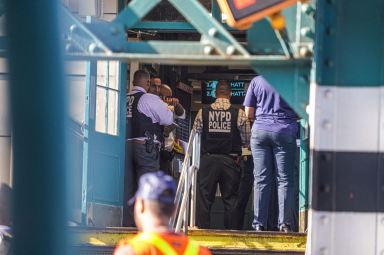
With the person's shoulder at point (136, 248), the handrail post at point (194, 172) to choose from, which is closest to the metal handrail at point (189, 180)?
the handrail post at point (194, 172)

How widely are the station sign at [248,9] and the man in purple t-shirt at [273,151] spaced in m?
3.13

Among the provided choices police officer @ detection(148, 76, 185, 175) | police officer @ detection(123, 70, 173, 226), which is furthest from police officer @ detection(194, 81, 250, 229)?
police officer @ detection(148, 76, 185, 175)

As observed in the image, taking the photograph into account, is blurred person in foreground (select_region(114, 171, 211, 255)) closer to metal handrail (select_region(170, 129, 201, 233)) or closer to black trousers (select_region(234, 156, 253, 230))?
metal handrail (select_region(170, 129, 201, 233))

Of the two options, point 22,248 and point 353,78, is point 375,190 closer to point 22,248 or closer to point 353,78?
point 353,78

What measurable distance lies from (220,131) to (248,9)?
13.9ft

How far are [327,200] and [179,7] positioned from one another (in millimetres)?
1330

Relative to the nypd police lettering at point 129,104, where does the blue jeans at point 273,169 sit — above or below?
below

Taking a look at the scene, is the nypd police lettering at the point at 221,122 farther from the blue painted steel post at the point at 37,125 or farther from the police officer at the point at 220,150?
the blue painted steel post at the point at 37,125

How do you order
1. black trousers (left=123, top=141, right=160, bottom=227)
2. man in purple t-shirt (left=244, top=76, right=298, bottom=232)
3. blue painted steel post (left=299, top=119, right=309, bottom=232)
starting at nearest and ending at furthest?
man in purple t-shirt (left=244, top=76, right=298, bottom=232), blue painted steel post (left=299, top=119, right=309, bottom=232), black trousers (left=123, top=141, right=160, bottom=227)

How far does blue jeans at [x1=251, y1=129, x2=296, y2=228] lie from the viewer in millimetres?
7121

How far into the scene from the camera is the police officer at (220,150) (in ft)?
26.5

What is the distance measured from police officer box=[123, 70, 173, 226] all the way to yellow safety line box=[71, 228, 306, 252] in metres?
1.17

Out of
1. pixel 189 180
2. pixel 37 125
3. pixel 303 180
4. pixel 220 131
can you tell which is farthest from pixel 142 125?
pixel 37 125

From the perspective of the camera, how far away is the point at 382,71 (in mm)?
3934
